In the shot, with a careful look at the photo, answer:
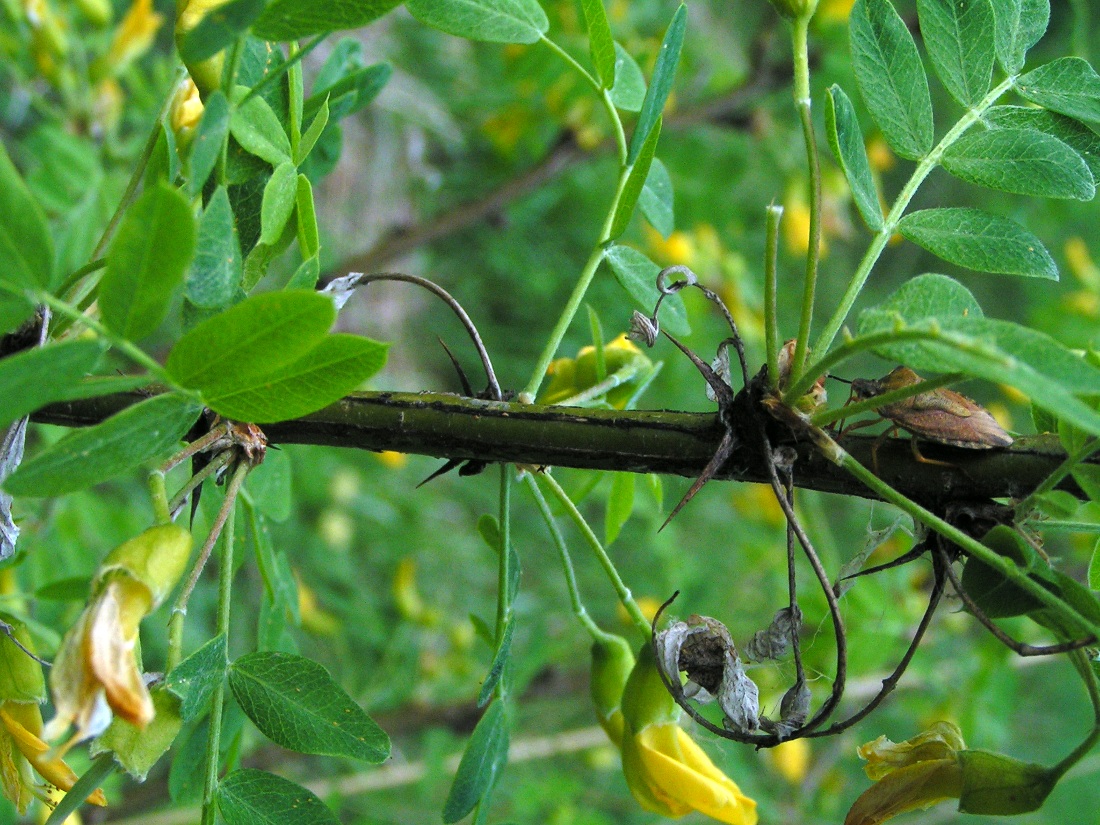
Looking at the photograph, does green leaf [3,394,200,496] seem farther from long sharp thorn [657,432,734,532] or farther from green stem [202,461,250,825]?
long sharp thorn [657,432,734,532]

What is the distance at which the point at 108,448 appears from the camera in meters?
0.31

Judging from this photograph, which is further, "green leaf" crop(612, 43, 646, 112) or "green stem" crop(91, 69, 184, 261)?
"green leaf" crop(612, 43, 646, 112)

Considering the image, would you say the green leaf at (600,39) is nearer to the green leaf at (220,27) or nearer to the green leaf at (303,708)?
the green leaf at (220,27)

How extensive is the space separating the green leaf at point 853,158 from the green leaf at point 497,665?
0.82 feet

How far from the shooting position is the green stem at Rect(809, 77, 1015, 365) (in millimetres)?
394

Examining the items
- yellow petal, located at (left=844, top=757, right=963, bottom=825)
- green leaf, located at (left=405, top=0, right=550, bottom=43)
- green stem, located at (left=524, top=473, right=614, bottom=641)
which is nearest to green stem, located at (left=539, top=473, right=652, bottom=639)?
green stem, located at (left=524, top=473, right=614, bottom=641)

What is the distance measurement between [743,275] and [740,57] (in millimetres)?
499

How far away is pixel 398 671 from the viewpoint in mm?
1334

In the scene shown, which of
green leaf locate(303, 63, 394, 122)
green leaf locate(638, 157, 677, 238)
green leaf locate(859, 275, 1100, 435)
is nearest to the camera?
green leaf locate(859, 275, 1100, 435)

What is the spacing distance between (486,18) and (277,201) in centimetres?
15

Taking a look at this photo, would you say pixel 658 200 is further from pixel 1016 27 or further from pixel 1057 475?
pixel 1057 475

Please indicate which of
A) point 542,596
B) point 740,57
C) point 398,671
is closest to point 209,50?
point 398,671

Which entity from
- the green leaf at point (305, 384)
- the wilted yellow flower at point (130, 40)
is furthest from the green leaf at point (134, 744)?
the wilted yellow flower at point (130, 40)

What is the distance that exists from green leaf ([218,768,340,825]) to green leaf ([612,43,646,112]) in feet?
1.35
